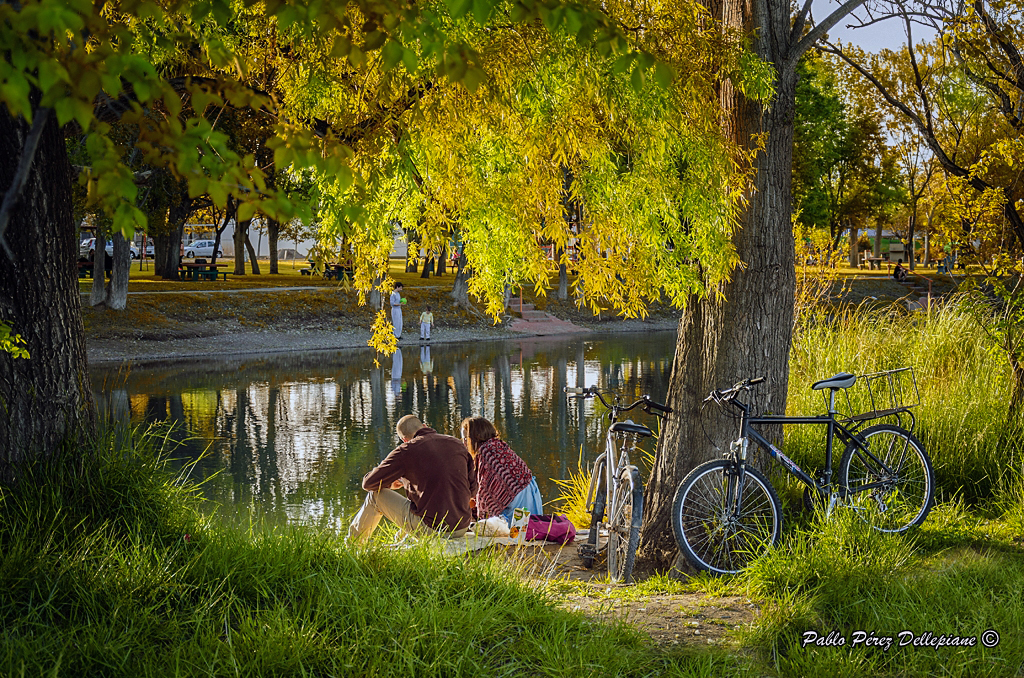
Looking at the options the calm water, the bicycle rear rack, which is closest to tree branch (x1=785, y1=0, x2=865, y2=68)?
the bicycle rear rack

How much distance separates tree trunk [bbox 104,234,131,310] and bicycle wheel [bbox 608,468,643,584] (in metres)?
24.9

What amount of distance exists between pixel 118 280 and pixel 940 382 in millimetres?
25139

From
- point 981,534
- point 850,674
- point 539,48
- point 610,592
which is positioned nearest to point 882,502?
point 981,534

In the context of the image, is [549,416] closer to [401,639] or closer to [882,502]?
[882,502]

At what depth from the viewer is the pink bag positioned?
25.7 ft

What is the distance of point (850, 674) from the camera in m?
4.26

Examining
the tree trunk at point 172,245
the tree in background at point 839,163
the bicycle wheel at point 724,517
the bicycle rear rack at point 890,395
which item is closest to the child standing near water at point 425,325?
the tree trunk at point 172,245

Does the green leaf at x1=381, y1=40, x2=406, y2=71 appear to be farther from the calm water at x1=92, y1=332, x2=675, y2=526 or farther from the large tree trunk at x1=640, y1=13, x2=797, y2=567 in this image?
the calm water at x1=92, y1=332, x2=675, y2=526

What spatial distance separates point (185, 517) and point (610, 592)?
246 cm

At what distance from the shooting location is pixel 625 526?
21.5ft

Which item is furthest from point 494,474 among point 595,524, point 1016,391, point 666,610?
point 1016,391

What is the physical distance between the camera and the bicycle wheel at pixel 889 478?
6324mm

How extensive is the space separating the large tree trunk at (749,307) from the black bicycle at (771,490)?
54cm

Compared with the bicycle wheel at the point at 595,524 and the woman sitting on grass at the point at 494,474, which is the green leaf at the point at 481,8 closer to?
the bicycle wheel at the point at 595,524
